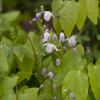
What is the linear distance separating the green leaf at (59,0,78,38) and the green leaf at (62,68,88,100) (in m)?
0.28

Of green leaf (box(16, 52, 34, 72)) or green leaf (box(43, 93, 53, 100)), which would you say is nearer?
green leaf (box(43, 93, 53, 100))

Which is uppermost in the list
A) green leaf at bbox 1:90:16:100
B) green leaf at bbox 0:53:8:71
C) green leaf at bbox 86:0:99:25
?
green leaf at bbox 86:0:99:25

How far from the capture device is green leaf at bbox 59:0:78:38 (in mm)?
1054

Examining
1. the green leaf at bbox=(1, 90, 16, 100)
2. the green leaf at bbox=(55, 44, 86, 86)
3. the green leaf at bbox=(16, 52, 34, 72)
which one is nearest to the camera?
the green leaf at bbox=(1, 90, 16, 100)

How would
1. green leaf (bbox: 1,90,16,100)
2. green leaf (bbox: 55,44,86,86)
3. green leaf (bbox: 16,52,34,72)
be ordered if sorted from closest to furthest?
green leaf (bbox: 1,90,16,100)
green leaf (bbox: 55,44,86,86)
green leaf (bbox: 16,52,34,72)

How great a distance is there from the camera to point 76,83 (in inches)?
40.7

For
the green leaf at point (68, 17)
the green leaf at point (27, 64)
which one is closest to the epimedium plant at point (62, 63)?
the green leaf at point (68, 17)

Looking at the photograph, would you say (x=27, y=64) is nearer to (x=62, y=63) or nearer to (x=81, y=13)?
(x=62, y=63)

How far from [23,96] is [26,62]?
41cm

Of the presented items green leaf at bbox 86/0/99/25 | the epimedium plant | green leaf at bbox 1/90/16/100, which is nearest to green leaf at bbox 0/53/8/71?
the epimedium plant

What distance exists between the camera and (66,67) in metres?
1.16

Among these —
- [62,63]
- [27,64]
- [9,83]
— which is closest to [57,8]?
[62,63]

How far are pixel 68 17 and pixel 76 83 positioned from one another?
469 millimetres

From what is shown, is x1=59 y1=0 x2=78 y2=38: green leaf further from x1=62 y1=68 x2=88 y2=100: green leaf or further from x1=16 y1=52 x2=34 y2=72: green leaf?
x1=16 y1=52 x2=34 y2=72: green leaf
